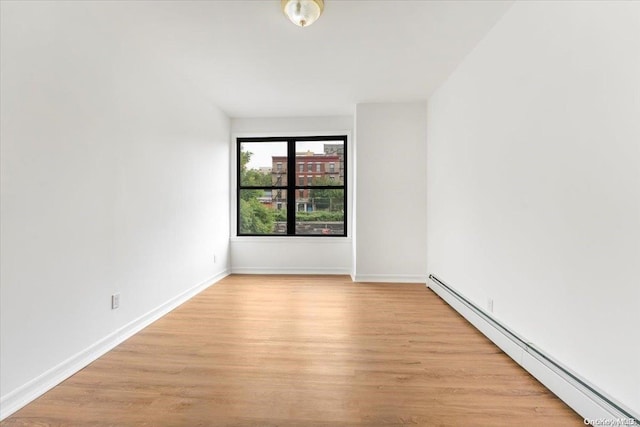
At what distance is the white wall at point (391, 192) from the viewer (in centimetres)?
442

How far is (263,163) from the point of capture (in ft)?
17.3

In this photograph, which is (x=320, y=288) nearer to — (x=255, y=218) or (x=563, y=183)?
(x=255, y=218)

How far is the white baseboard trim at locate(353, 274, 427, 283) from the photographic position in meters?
4.42

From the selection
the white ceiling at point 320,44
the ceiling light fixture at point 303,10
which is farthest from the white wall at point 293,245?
the ceiling light fixture at point 303,10

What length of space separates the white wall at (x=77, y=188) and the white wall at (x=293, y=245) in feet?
5.76

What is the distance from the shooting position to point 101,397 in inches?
69.5

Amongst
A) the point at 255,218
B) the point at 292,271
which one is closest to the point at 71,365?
the point at 292,271

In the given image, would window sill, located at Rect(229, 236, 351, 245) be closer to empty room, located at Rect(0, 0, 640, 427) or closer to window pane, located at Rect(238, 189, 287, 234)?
window pane, located at Rect(238, 189, 287, 234)

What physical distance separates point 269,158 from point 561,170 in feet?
13.7

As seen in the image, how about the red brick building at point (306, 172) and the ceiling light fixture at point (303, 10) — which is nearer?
the ceiling light fixture at point (303, 10)

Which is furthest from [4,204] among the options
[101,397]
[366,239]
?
[366,239]

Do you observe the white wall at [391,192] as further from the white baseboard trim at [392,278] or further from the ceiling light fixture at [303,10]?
the ceiling light fixture at [303,10]

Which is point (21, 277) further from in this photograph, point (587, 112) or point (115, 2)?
point (587, 112)

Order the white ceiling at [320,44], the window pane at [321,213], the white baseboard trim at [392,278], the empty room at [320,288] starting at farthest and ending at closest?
the window pane at [321,213]
the white baseboard trim at [392,278]
the white ceiling at [320,44]
the empty room at [320,288]
